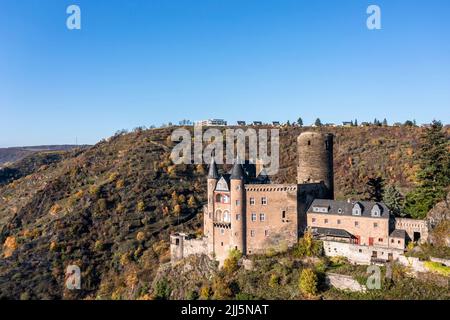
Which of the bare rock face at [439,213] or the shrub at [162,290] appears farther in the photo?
the shrub at [162,290]

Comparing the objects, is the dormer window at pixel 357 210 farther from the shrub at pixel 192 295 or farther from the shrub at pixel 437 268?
the shrub at pixel 192 295

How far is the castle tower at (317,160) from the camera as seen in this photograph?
4847 centimetres

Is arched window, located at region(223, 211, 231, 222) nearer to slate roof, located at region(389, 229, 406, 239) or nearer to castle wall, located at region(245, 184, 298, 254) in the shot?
castle wall, located at region(245, 184, 298, 254)

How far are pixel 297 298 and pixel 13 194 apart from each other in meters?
77.3

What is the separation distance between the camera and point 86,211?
2707 inches

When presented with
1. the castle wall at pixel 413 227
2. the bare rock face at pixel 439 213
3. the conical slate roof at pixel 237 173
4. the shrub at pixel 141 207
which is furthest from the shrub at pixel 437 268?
the shrub at pixel 141 207

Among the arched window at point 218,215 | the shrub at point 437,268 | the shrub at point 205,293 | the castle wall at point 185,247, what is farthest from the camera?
the castle wall at point 185,247

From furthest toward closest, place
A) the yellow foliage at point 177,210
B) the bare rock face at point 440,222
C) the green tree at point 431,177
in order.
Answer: the yellow foliage at point 177,210 < the green tree at point 431,177 < the bare rock face at point 440,222

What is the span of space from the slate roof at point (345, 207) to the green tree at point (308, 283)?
7.84 meters

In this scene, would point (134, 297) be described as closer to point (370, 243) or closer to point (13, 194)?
point (370, 243)

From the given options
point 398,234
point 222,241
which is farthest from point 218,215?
point 398,234

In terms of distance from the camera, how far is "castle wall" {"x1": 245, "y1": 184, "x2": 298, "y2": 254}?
4194cm

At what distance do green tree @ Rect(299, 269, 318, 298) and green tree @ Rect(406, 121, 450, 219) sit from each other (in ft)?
48.4

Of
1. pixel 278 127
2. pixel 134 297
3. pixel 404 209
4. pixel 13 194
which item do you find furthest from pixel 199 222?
pixel 13 194
